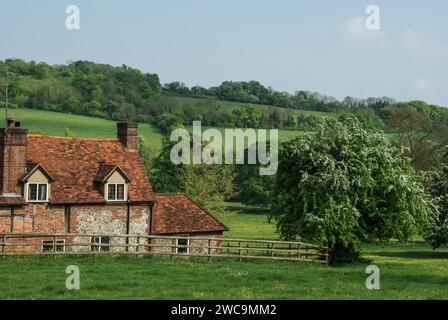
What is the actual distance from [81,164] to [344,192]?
18.0m

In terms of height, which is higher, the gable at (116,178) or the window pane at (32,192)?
the gable at (116,178)

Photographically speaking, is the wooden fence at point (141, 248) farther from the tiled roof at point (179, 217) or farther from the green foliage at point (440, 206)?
the green foliage at point (440, 206)

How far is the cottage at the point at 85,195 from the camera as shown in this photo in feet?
131

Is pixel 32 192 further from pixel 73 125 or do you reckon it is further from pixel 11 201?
pixel 73 125

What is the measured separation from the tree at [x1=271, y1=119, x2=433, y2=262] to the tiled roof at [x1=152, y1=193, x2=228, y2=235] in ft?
27.7

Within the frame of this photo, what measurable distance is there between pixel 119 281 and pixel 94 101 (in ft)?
388

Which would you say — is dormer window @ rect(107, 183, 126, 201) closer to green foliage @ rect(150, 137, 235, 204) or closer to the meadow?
the meadow

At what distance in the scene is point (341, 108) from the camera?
581 ft

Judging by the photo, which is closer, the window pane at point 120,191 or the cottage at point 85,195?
the cottage at point 85,195

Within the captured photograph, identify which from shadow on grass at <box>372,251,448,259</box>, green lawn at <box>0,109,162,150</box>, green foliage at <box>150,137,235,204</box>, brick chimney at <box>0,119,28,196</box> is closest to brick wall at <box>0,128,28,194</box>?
brick chimney at <box>0,119,28,196</box>

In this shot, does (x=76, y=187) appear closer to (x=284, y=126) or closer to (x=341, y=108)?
(x=284, y=126)

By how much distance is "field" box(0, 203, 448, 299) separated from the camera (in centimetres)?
2388

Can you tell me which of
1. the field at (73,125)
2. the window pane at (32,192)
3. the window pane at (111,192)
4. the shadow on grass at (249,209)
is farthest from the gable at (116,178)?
the field at (73,125)

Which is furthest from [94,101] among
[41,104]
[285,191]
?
[285,191]
